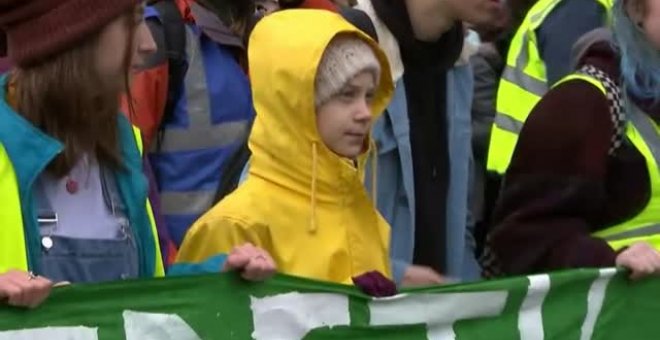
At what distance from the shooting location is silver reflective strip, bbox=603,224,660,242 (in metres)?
4.45

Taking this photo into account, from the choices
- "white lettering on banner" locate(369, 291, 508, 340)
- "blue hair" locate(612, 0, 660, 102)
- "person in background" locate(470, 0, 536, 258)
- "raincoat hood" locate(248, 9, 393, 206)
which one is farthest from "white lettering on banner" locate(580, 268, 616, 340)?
"person in background" locate(470, 0, 536, 258)

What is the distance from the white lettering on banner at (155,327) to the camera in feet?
12.0

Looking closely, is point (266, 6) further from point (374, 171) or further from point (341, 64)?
point (341, 64)

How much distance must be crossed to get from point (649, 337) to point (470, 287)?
0.55m

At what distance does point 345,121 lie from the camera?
14.2 ft

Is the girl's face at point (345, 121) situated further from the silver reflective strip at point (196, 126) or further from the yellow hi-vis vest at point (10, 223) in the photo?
the yellow hi-vis vest at point (10, 223)

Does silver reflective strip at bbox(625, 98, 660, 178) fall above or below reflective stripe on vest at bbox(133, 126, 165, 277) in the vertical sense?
below

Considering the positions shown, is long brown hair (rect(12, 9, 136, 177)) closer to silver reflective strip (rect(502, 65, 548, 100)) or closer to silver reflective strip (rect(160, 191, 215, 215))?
silver reflective strip (rect(160, 191, 215, 215))

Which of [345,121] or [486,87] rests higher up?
[345,121]

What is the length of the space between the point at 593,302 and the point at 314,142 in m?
0.73

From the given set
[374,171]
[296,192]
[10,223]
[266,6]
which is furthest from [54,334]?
[266,6]

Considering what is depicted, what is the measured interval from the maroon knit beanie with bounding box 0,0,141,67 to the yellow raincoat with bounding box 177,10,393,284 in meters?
0.59

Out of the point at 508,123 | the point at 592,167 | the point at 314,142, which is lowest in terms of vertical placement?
the point at 508,123

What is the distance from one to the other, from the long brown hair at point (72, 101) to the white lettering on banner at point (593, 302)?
3.92 feet
